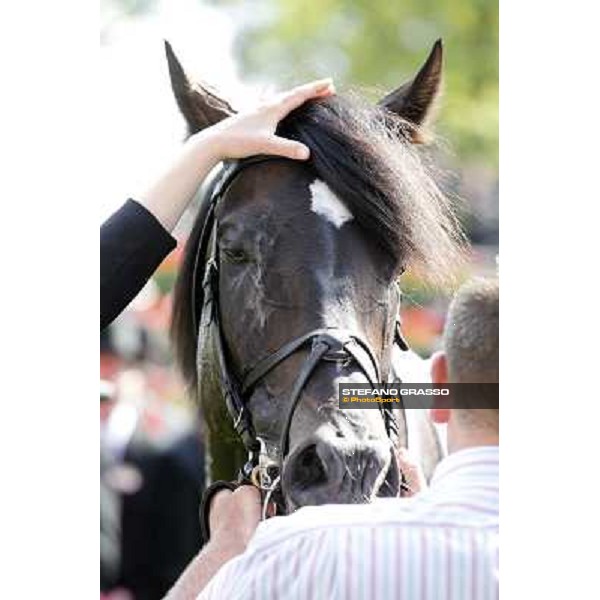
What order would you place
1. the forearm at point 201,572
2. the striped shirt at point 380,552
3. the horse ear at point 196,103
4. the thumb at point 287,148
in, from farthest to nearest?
the horse ear at point 196,103
the thumb at point 287,148
the forearm at point 201,572
the striped shirt at point 380,552

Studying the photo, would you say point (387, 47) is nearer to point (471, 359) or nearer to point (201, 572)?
point (471, 359)

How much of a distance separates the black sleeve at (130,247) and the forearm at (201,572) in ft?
1.43

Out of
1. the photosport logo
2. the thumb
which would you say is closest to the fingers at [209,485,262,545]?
the photosport logo

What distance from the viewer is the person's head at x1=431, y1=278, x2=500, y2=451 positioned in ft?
4.67

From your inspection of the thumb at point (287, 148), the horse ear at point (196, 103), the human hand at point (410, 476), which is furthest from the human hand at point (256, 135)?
the human hand at point (410, 476)

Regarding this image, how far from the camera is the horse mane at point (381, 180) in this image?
175 cm

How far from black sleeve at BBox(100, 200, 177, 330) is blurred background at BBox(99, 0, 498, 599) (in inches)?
5.3

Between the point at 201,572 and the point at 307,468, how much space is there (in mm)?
198

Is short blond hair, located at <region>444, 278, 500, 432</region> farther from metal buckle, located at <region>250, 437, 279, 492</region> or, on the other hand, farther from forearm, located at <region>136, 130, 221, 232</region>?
forearm, located at <region>136, 130, 221, 232</region>

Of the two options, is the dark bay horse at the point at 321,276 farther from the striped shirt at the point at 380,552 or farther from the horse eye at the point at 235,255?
the striped shirt at the point at 380,552

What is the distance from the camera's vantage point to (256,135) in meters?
1.79
